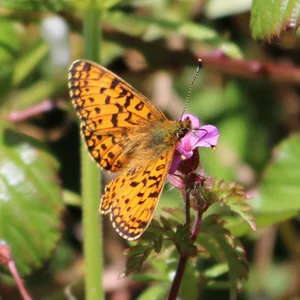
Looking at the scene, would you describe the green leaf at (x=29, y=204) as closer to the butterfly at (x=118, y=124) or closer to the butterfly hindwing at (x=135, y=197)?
the butterfly at (x=118, y=124)

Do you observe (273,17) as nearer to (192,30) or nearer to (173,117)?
(192,30)

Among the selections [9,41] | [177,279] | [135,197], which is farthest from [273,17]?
[9,41]

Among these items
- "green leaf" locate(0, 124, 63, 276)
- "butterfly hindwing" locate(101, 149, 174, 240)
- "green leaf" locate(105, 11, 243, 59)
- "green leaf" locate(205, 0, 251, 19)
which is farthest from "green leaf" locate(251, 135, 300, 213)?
"butterfly hindwing" locate(101, 149, 174, 240)

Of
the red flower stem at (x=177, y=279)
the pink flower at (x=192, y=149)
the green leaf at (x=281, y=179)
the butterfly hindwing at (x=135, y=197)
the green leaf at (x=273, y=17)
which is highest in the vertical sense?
the green leaf at (x=273, y=17)

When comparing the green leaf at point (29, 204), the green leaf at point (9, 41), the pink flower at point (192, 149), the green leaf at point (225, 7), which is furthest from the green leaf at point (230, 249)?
the green leaf at point (225, 7)

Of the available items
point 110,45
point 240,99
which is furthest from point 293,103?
point 110,45

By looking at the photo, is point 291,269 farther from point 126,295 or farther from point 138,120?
point 138,120
